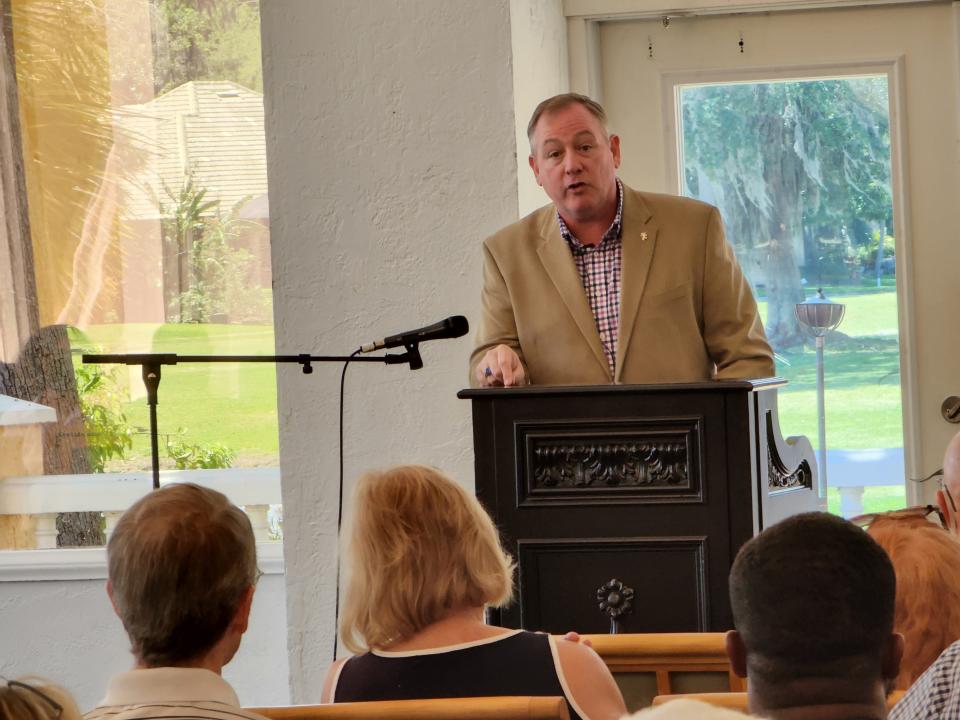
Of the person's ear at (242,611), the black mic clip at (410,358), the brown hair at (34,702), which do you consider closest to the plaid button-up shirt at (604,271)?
the black mic clip at (410,358)

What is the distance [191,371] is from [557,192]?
2.05 metres

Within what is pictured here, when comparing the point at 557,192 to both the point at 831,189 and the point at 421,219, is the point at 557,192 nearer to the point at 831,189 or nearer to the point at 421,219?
the point at 421,219

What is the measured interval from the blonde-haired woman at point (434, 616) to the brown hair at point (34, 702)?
691 mm

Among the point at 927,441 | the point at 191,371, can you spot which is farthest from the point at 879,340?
the point at 191,371

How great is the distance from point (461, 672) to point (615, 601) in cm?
68

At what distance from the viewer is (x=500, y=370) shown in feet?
9.16

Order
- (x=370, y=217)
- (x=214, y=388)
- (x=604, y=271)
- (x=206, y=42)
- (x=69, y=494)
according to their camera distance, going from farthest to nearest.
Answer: (x=69, y=494) → (x=214, y=388) → (x=206, y=42) → (x=370, y=217) → (x=604, y=271)

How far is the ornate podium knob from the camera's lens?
2.53 metres

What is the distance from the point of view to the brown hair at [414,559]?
2.00 metres

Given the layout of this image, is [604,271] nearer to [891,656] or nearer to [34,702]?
[891,656]

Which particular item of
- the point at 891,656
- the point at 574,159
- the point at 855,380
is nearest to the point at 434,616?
the point at 891,656

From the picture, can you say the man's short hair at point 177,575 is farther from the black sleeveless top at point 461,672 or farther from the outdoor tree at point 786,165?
the outdoor tree at point 786,165

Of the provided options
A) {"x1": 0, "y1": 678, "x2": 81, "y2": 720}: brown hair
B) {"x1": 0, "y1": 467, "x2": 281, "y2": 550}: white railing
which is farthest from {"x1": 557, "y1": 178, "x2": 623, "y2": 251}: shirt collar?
{"x1": 0, "y1": 678, "x2": 81, "y2": 720}: brown hair

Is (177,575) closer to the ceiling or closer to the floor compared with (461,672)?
closer to the ceiling
